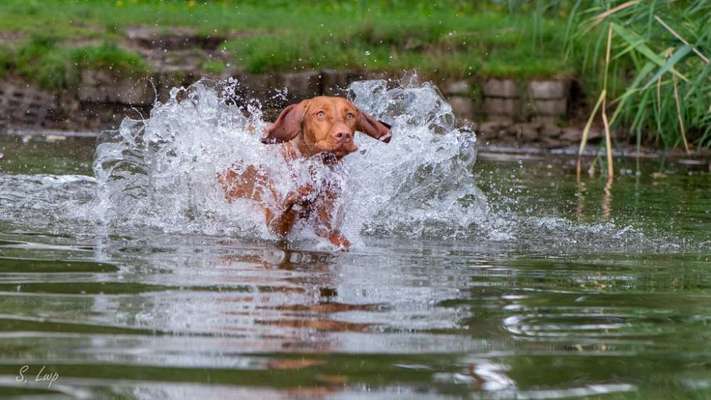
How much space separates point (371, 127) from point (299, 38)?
7.78 m

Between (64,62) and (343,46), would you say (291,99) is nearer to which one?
(343,46)

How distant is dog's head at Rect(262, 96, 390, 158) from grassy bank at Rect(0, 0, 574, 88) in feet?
19.1

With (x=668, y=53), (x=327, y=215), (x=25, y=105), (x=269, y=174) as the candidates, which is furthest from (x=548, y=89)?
(x=327, y=215)

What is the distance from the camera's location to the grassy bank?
14.9m

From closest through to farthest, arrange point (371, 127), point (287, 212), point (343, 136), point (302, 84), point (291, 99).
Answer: point (343, 136)
point (287, 212)
point (371, 127)
point (291, 99)
point (302, 84)

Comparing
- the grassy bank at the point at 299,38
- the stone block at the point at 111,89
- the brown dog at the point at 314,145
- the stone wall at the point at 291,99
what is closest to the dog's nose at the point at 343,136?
the brown dog at the point at 314,145

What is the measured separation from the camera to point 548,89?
14805 mm

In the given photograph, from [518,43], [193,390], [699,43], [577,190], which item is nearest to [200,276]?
[193,390]

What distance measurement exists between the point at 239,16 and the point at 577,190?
7.76 m

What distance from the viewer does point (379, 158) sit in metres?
9.23

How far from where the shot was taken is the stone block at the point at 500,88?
48.7ft

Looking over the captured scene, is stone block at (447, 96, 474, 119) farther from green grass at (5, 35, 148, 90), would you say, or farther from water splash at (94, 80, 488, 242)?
water splash at (94, 80, 488, 242)

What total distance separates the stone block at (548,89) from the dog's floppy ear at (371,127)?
6.86m

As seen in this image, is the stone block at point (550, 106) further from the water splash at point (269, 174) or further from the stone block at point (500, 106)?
the water splash at point (269, 174)
